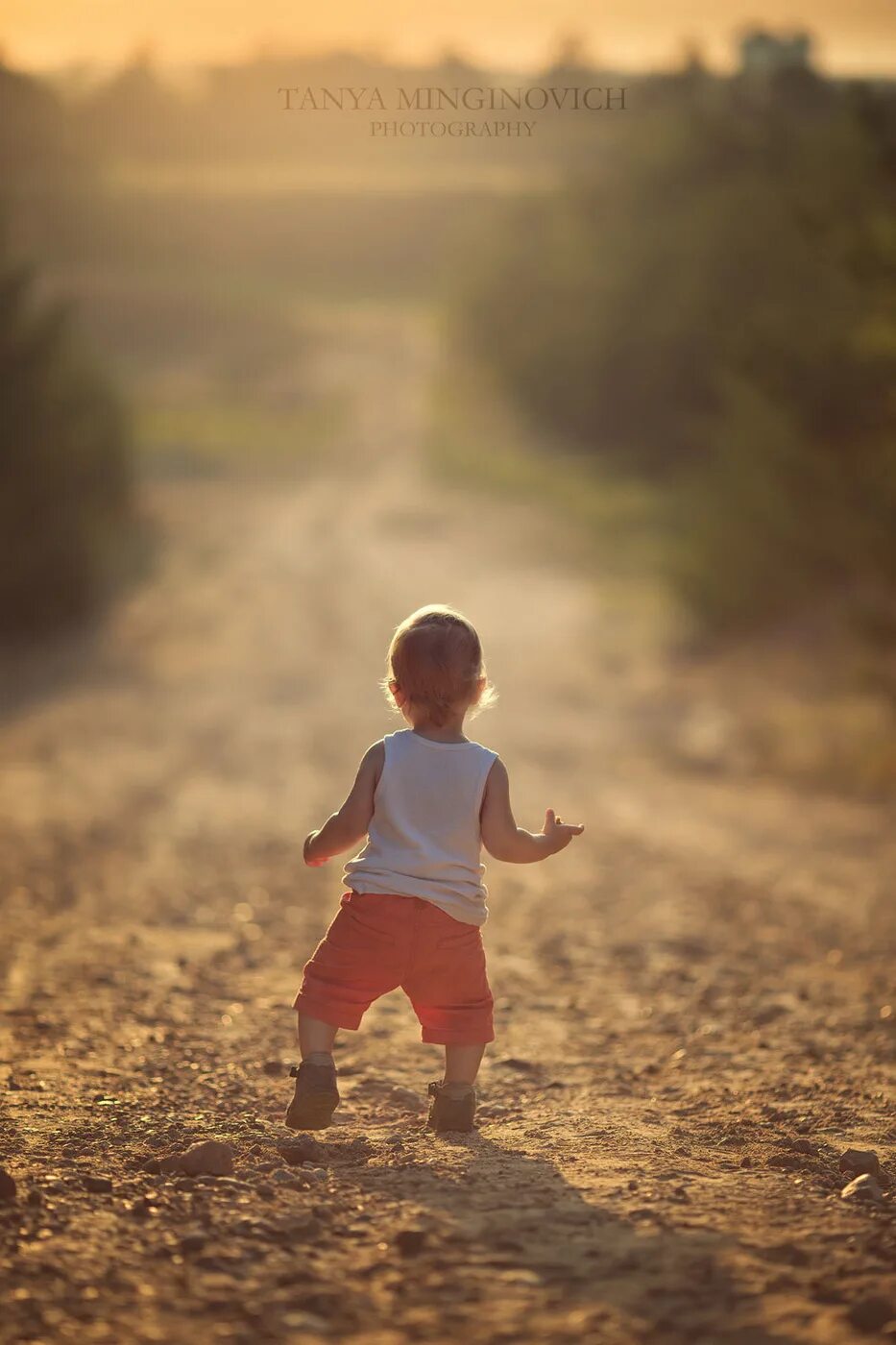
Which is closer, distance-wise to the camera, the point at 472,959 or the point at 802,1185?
the point at 802,1185

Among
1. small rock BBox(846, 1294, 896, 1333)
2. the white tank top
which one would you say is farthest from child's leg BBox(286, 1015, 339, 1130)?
small rock BBox(846, 1294, 896, 1333)

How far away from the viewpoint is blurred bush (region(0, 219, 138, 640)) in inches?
849

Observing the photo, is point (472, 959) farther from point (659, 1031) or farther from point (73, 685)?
point (73, 685)

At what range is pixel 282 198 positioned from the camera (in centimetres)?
8738

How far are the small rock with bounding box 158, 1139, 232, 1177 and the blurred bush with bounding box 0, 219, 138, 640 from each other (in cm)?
1887

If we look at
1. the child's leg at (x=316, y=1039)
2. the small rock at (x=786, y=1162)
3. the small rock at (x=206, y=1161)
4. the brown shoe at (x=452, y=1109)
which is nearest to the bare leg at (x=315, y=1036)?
the child's leg at (x=316, y=1039)

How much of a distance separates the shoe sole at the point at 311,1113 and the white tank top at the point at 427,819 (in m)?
0.54

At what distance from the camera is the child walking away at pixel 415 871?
395 cm

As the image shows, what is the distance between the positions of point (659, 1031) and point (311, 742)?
29.4 feet

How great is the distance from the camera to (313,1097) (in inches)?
156

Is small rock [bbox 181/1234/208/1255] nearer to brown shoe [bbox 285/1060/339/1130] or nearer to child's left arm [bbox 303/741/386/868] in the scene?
brown shoe [bbox 285/1060/339/1130]

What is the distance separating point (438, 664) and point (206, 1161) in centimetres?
126

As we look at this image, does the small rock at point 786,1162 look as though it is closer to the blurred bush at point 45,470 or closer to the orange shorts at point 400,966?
the orange shorts at point 400,966

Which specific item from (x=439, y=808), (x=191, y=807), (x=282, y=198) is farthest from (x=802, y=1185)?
(x=282, y=198)
